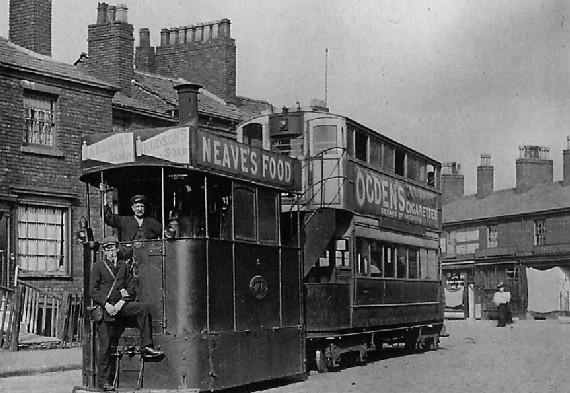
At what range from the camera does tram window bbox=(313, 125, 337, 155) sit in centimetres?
1556

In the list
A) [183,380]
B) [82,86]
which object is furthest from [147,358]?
[82,86]

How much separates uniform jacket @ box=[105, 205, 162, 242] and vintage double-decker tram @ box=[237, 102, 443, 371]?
10.6ft

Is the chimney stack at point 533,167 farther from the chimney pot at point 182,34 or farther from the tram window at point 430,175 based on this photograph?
the tram window at point 430,175

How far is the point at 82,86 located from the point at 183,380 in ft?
41.2

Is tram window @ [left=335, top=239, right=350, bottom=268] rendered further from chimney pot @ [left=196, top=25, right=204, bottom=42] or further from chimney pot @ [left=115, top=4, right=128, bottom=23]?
chimney pot @ [left=196, top=25, right=204, bottom=42]

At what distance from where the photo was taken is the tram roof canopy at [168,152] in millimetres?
10508

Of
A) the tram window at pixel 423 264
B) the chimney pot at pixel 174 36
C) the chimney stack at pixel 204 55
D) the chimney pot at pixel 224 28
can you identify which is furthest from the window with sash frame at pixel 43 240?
the chimney pot at pixel 174 36

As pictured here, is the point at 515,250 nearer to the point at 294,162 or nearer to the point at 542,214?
the point at 542,214

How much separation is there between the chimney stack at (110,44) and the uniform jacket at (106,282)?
46.9 feet

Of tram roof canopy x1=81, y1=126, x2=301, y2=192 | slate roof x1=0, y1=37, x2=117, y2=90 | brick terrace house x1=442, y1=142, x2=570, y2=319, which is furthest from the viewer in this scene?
brick terrace house x1=442, y1=142, x2=570, y2=319

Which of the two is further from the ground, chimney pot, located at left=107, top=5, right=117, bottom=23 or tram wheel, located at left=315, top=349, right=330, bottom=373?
chimney pot, located at left=107, top=5, right=117, bottom=23

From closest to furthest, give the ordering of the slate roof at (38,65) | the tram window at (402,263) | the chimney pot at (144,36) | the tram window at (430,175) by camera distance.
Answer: the tram window at (402,263) < the slate roof at (38,65) < the tram window at (430,175) < the chimney pot at (144,36)

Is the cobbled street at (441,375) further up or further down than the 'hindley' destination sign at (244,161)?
further down

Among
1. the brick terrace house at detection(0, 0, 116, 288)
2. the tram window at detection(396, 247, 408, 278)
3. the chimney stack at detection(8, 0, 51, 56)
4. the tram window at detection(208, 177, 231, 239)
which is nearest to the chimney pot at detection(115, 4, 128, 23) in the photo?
the chimney stack at detection(8, 0, 51, 56)
